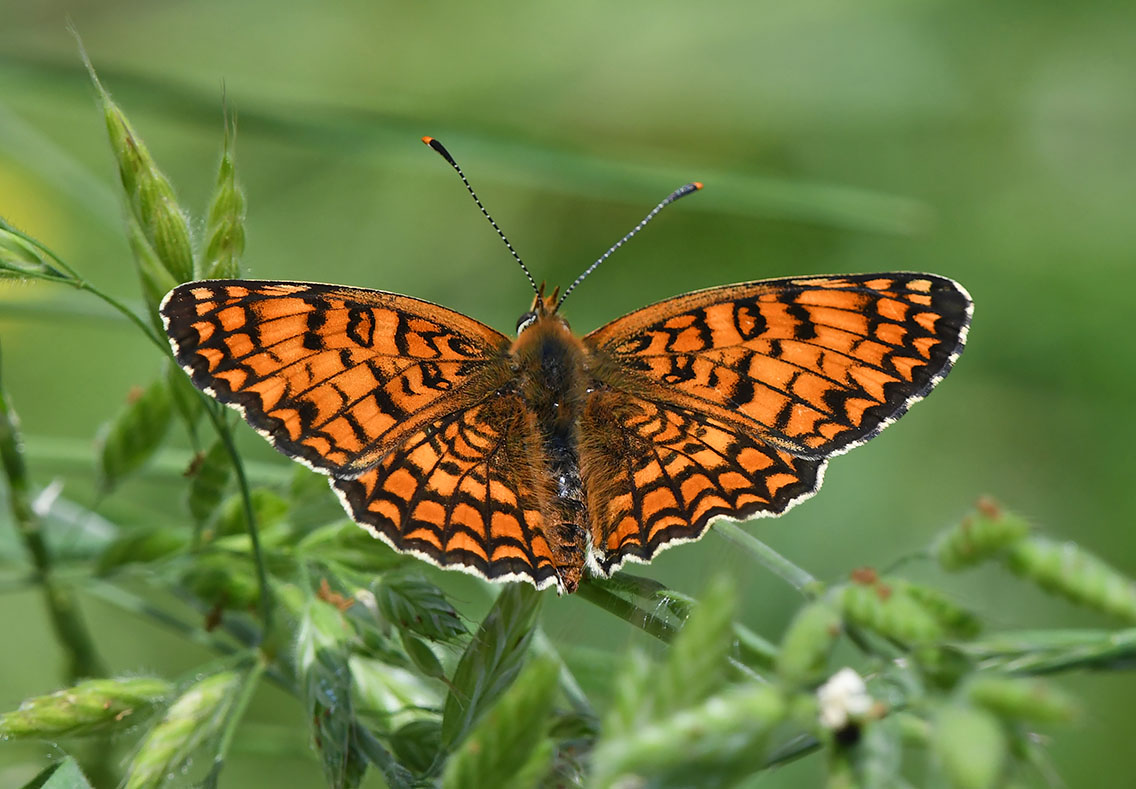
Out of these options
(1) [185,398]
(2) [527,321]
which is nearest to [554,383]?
(2) [527,321]

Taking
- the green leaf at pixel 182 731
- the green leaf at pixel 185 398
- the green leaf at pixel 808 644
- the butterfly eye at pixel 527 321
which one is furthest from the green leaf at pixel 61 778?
the butterfly eye at pixel 527 321

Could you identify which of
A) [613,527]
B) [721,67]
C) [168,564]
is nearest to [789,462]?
[613,527]

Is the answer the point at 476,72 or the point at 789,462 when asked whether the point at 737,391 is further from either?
the point at 476,72

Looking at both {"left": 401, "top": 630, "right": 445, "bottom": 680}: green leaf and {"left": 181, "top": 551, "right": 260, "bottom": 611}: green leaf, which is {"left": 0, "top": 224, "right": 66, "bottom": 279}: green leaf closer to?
{"left": 181, "top": 551, "right": 260, "bottom": 611}: green leaf

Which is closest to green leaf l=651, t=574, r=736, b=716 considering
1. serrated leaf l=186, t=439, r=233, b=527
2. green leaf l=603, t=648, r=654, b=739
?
green leaf l=603, t=648, r=654, b=739

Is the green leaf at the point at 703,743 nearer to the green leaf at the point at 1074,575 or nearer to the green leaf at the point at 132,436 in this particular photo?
the green leaf at the point at 1074,575

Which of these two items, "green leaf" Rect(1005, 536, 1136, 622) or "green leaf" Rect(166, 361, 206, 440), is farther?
"green leaf" Rect(166, 361, 206, 440)
